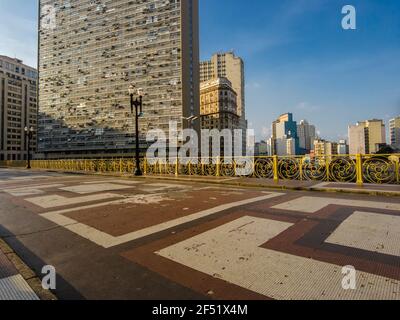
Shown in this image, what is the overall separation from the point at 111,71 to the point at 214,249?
103 meters

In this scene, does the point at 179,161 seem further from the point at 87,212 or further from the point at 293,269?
the point at 293,269

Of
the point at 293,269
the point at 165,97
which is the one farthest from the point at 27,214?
the point at 165,97

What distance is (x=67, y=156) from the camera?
99.8m

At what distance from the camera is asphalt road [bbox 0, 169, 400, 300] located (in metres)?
2.44

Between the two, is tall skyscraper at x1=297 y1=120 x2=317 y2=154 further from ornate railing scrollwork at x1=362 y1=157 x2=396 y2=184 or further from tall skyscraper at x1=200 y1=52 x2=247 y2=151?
ornate railing scrollwork at x1=362 y1=157 x2=396 y2=184

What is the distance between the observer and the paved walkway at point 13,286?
232 cm

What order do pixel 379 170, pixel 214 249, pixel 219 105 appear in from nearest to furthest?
1. pixel 214 249
2. pixel 379 170
3. pixel 219 105

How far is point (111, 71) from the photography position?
92562mm

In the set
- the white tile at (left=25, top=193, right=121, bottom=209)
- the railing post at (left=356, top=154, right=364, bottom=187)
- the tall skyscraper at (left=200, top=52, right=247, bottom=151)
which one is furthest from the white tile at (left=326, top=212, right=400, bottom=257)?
the tall skyscraper at (left=200, top=52, right=247, bottom=151)

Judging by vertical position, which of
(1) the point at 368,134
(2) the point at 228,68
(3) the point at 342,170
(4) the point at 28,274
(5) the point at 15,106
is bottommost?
(4) the point at 28,274

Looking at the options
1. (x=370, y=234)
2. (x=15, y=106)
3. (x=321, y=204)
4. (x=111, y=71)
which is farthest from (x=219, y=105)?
(x=370, y=234)

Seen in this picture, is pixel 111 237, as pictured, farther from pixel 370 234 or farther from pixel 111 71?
pixel 111 71

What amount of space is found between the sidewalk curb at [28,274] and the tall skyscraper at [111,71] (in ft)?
264

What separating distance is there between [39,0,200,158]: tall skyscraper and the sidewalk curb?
80.4 m
